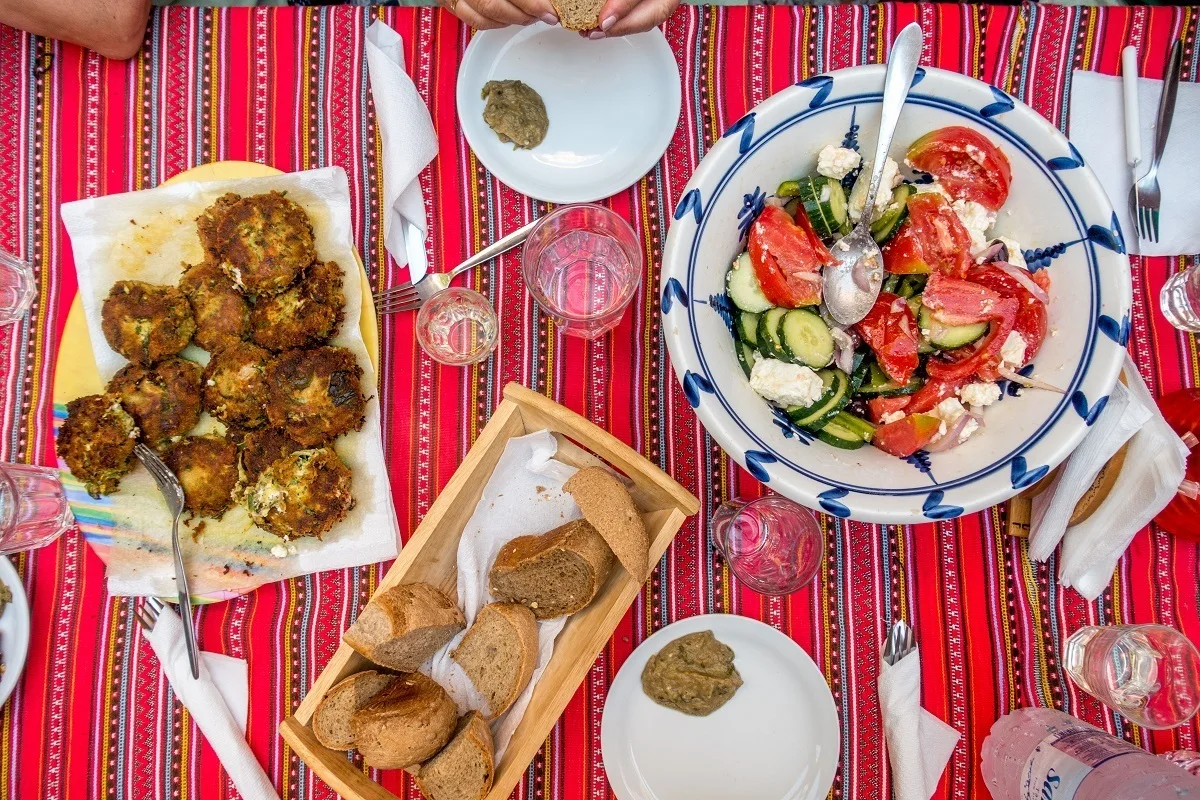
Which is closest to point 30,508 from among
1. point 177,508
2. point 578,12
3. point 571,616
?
point 177,508

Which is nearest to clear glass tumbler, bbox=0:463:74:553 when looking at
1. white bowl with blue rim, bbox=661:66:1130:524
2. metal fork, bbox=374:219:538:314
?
metal fork, bbox=374:219:538:314

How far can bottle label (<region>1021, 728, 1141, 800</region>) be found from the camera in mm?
1687

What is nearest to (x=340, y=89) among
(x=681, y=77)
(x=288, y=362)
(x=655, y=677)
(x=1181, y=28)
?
(x=288, y=362)

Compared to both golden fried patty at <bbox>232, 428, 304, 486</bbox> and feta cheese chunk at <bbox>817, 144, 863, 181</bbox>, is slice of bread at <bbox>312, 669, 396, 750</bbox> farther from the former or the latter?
feta cheese chunk at <bbox>817, 144, 863, 181</bbox>

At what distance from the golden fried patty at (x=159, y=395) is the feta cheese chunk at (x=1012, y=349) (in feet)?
5.91

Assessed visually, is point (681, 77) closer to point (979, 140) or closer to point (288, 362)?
point (979, 140)

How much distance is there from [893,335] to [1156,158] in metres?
0.87

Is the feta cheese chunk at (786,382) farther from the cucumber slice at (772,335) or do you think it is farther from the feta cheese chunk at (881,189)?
the feta cheese chunk at (881,189)

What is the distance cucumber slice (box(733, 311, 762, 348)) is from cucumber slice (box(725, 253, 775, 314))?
2 cm

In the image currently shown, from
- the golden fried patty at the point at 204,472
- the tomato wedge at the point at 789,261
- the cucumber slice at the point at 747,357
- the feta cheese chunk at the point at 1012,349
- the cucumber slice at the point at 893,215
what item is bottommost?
the golden fried patty at the point at 204,472

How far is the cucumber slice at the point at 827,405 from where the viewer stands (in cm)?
154

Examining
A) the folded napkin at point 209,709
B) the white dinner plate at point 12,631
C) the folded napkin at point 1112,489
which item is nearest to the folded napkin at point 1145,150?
the folded napkin at point 1112,489

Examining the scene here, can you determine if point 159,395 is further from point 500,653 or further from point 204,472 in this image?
point 500,653

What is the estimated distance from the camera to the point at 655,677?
5.96 ft
